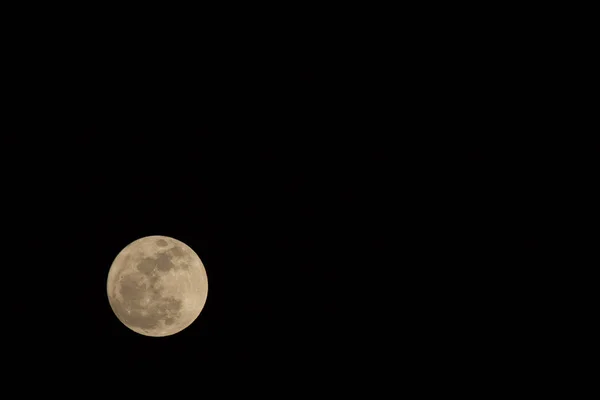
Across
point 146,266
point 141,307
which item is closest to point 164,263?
point 146,266

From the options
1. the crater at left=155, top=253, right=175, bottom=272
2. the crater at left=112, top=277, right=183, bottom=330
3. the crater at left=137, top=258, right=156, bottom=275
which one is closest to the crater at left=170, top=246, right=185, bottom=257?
the crater at left=155, top=253, right=175, bottom=272

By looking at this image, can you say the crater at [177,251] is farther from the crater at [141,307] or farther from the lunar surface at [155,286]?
the crater at [141,307]

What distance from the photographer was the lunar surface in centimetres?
555

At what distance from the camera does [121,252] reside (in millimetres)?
5926

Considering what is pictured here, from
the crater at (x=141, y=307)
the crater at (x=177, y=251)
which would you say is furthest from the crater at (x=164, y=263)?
the crater at (x=141, y=307)

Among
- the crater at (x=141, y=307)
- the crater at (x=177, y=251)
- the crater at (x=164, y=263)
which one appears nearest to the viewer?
the crater at (x=141, y=307)

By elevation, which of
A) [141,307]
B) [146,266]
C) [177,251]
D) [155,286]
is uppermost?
[177,251]

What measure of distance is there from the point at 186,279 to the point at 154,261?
44 cm

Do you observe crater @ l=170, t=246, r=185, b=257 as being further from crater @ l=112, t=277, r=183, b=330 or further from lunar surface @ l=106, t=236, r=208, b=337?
crater @ l=112, t=277, r=183, b=330

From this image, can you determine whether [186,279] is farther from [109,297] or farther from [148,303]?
[109,297]

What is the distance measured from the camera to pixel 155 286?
18.2ft

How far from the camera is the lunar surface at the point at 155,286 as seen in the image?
555cm

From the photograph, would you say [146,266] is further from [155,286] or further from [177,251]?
[177,251]

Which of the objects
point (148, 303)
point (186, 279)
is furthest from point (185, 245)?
point (148, 303)
